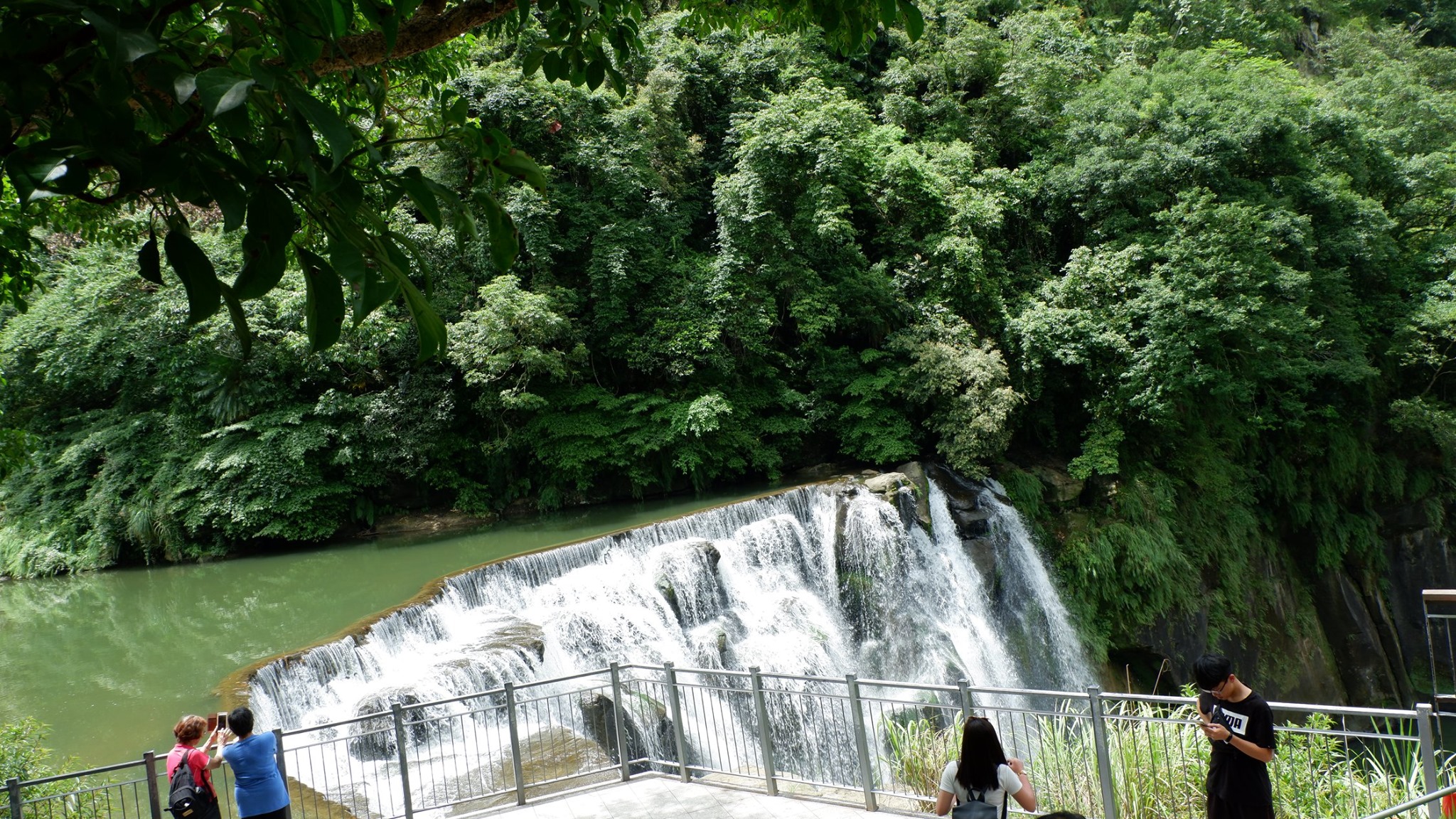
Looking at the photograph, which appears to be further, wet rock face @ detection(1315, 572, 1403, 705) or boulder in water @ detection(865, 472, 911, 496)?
wet rock face @ detection(1315, 572, 1403, 705)

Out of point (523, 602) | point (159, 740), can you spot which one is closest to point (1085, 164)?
point (523, 602)

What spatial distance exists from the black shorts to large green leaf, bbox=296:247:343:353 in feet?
14.1

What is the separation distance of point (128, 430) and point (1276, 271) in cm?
2202

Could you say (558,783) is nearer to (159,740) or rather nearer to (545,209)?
(159,740)

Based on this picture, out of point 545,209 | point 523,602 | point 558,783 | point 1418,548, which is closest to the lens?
point 558,783

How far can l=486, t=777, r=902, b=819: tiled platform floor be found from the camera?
18.9ft

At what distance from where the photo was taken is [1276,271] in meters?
16.0

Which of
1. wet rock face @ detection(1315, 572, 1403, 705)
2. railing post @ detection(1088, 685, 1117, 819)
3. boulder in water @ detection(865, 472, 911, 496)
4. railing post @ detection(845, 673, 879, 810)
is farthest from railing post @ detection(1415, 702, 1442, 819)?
wet rock face @ detection(1315, 572, 1403, 705)

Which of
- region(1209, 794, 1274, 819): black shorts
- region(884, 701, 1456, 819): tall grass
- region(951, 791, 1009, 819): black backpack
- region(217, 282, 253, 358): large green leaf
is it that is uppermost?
region(217, 282, 253, 358): large green leaf

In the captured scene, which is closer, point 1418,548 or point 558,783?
point 558,783

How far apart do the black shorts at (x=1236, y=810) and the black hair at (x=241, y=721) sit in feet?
15.7

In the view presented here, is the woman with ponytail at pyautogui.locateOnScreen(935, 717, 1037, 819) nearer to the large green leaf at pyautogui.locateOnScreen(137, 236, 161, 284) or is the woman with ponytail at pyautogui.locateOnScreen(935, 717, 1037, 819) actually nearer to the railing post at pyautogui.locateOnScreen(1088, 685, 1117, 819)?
the railing post at pyautogui.locateOnScreen(1088, 685, 1117, 819)

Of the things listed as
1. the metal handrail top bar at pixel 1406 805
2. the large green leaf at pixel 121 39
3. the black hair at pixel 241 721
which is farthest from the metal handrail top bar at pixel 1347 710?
the black hair at pixel 241 721

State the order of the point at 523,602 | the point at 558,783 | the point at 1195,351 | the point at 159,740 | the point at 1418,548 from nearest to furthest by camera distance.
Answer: the point at 558,783 < the point at 159,740 < the point at 523,602 < the point at 1195,351 < the point at 1418,548
